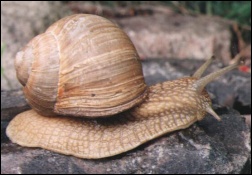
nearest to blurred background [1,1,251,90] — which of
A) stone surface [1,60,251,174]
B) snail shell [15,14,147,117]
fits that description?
snail shell [15,14,147,117]

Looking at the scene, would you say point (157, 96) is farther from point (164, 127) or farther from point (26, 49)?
point (26, 49)

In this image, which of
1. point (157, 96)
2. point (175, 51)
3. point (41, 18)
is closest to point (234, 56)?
point (175, 51)

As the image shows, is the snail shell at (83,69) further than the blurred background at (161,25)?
No

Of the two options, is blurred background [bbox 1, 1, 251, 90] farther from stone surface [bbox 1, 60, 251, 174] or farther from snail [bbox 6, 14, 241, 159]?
stone surface [bbox 1, 60, 251, 174]

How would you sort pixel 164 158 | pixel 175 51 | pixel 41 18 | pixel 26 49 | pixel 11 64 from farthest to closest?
pixel 175 51
pixel 41 18
pixel 11 64
pixel 26 49
pixel 164 158

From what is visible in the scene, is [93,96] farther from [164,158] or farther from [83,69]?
[164,158]

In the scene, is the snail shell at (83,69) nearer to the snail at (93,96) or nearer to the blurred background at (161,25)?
the snail at (93,96)

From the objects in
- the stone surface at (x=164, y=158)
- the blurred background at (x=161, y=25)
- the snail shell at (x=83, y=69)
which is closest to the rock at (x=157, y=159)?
the stone surface at (x=164, y=158)
